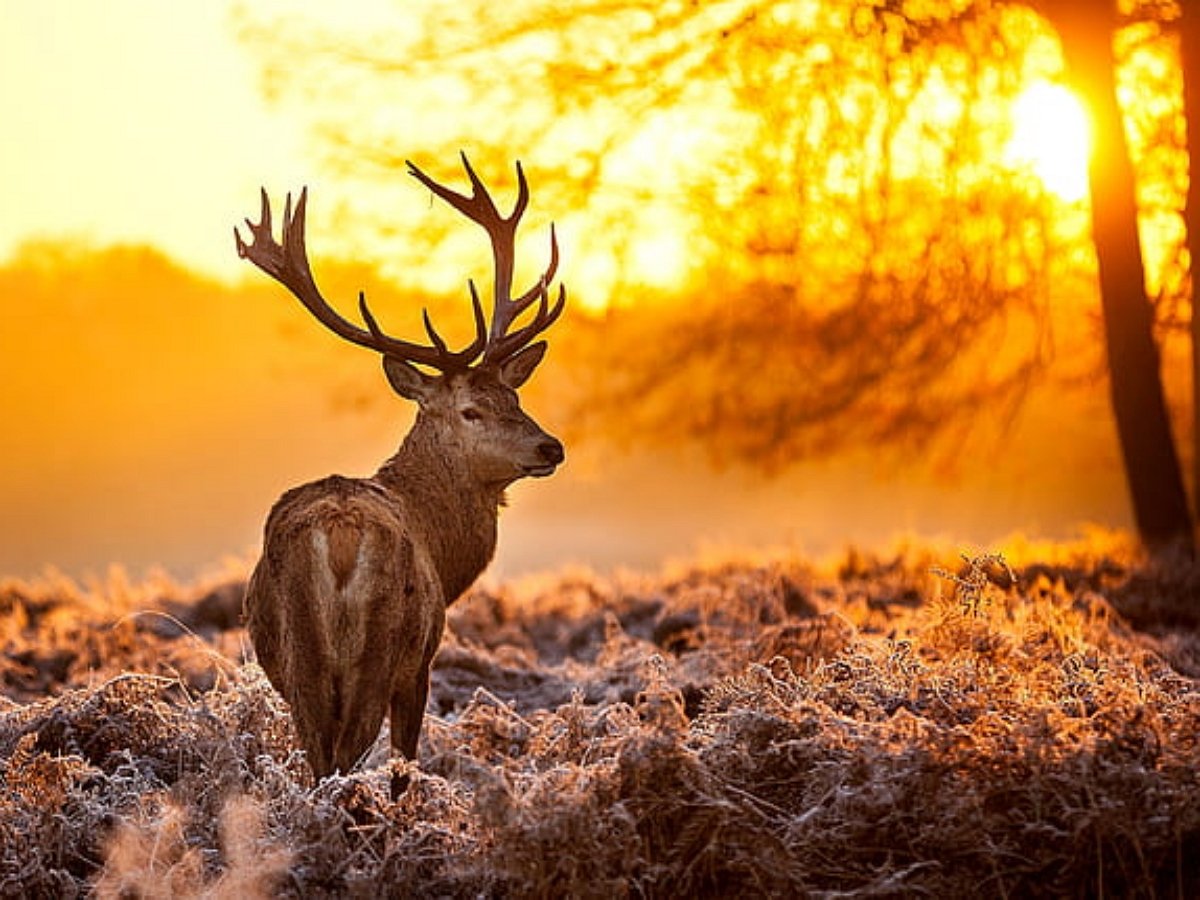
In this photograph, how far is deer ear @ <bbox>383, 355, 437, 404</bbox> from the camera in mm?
8430

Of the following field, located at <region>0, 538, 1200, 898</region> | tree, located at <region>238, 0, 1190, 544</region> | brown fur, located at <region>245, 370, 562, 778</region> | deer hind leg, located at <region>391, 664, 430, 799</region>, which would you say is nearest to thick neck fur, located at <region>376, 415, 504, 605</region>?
brown fur, located at <region>245, 370, 562, 778</region>

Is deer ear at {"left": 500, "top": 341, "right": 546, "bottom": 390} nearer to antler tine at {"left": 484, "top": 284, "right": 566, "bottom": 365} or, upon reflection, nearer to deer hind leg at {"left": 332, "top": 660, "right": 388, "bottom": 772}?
antler tine at {"left": 484, "top": 284, "right": 566, "bottom": 365}

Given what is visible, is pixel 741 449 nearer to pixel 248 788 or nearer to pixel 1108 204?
pixel 1108 204

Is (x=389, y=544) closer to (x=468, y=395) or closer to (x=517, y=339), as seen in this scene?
(x=468, y=395)

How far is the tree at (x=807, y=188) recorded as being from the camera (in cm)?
1565

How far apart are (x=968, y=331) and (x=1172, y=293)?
70.2 inches

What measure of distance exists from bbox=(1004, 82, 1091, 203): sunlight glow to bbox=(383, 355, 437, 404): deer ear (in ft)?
29.0

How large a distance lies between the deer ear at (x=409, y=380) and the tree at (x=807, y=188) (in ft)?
25.4

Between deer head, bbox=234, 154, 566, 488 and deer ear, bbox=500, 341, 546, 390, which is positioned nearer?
deer head, bbox=234, 154, 566, 488

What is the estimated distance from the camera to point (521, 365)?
8922 millimetres

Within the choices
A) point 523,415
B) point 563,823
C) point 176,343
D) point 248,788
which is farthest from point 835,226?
point 176,343

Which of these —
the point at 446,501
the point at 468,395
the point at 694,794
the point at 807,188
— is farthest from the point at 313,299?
the point at 807,188

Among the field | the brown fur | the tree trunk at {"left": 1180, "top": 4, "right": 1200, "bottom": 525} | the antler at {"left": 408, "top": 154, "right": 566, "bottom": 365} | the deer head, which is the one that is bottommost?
the field

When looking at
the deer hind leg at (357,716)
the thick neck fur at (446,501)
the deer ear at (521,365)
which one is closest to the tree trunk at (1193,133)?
the deer ear at (521,365)
